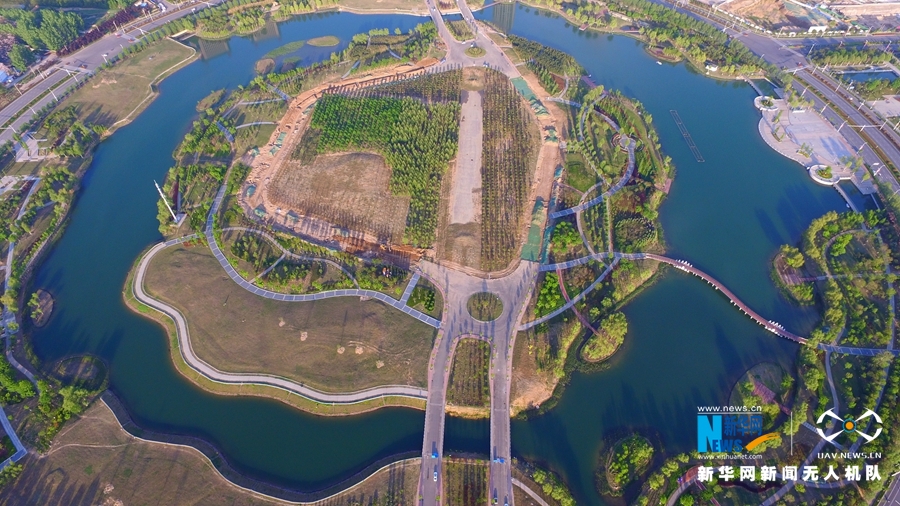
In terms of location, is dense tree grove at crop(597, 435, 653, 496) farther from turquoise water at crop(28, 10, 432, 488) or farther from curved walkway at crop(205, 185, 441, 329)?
curved walkway at crop(205, 185, 441, 329)

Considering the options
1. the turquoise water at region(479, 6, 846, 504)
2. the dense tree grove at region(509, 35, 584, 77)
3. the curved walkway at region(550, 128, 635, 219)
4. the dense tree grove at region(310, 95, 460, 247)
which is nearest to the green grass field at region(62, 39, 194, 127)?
the dense tree grove at region(310, 95, 460, 247)

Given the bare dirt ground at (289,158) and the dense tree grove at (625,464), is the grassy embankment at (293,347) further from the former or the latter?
the dense tree grove at (625,464)

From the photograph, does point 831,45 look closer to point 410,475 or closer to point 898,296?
point 898,296

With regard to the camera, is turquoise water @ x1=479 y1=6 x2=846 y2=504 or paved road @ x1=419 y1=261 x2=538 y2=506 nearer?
paved road @ x1=419 y1=261 x2=538 y2=506

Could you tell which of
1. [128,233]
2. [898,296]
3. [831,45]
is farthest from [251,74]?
[831,45]

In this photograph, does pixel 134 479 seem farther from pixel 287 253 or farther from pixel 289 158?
pixel 289 158
